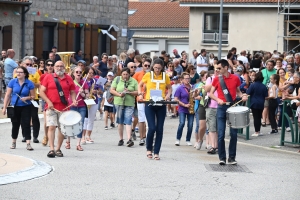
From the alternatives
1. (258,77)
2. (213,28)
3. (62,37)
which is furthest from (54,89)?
(213,28)

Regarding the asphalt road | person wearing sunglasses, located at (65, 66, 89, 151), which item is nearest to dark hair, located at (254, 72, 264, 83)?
the asphalt road

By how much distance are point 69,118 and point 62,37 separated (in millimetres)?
24373

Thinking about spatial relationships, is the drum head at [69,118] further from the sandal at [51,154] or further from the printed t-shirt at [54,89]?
the sandal at [51,154]

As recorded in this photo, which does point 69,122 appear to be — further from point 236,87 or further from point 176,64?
point 176,64

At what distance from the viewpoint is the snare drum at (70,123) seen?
47.2ft

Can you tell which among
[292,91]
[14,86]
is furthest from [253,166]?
[292,91]

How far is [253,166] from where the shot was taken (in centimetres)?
1450

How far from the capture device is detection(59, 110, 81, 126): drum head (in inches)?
568

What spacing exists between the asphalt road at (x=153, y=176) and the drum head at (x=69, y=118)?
0.63 meters

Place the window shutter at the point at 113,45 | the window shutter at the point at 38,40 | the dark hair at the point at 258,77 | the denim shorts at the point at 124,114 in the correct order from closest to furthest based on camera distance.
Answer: the denim shorts at the point at 124,114
the dark hair at the point at 258,77
the window shutter at the point at 38,40
the window shutter at the point at 113,45

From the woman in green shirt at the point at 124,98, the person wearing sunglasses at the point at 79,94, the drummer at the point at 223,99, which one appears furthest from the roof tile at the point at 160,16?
the drummer at the point at 223,99

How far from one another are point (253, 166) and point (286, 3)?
3824 centimetres

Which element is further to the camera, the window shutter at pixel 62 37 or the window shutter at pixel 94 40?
the window shutter at pixel 94 40

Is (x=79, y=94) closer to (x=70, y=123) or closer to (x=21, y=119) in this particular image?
(x=21, y=119)
